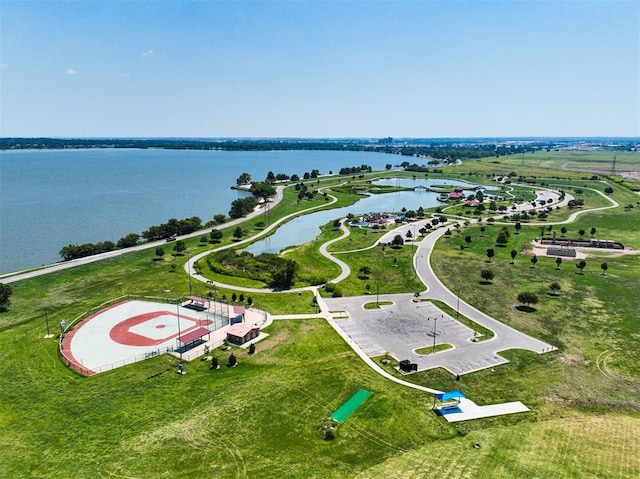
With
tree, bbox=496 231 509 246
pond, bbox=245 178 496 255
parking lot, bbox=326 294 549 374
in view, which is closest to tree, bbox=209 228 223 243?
pond, bbox=245 178 496 255

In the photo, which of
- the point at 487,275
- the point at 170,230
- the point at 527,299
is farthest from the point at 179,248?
the point at 527,299

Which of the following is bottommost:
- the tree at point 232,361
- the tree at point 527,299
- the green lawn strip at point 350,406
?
the green lawn strip at point 350,406

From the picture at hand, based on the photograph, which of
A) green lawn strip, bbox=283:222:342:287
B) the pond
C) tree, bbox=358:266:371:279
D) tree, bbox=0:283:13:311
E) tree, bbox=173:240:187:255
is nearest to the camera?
tree, bbox=0:283:13:311

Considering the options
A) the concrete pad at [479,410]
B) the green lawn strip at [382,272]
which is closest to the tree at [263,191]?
the green lawn strip at [382,272]

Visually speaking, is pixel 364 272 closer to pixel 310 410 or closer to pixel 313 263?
pixel 313 263

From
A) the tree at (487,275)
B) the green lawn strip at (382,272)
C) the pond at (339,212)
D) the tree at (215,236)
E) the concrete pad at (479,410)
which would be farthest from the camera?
the pond at (339,212)

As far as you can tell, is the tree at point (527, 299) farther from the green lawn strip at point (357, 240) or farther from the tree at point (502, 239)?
the tree at point (502, 239)

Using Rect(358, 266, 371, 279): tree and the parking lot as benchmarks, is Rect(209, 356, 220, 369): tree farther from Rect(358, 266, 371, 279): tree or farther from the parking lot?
Rect(358, 266, 371, 279): tree

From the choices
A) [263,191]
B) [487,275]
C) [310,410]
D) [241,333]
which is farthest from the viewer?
[263,191]
